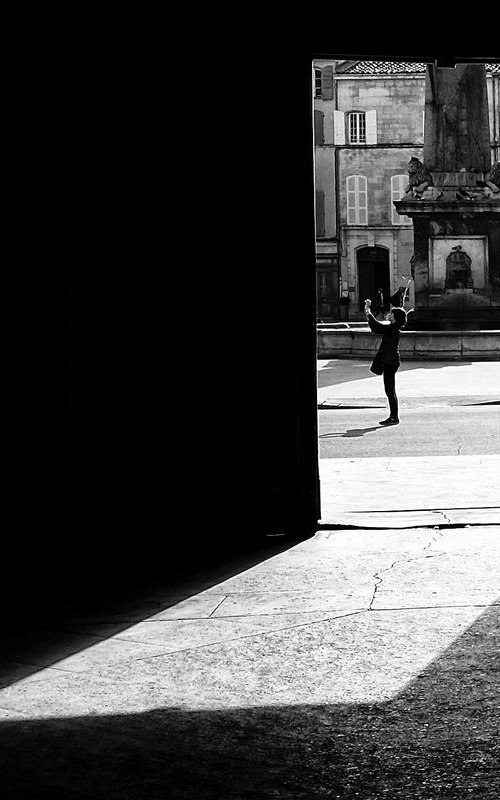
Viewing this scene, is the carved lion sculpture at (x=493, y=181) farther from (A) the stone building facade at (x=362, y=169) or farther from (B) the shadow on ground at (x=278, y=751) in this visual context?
(A) the stone building facade at (x=362, y=169)

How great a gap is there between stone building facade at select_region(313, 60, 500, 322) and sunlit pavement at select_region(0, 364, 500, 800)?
52.9m

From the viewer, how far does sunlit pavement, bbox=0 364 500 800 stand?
381cm

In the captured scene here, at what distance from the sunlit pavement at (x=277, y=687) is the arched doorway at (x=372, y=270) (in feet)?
174

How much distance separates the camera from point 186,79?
301 inches

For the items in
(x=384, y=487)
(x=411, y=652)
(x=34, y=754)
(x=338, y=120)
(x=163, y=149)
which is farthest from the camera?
(x=338, y=120)

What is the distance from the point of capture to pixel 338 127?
59844mm

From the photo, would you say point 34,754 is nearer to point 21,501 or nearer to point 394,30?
point 21,501

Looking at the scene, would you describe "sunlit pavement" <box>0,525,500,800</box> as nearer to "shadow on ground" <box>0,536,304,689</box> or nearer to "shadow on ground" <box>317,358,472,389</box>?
"shadow on ground" <box>0,536,304,689</box>

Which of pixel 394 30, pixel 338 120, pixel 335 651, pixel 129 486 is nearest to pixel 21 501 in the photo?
pixel 129 486

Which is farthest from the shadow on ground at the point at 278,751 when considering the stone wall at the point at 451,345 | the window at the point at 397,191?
the window at the point at 397,191

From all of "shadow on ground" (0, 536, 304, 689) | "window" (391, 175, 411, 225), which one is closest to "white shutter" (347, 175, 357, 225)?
"window" (391, 175, 411, 225)

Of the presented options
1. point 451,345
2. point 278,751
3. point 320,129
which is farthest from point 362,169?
point 278,751

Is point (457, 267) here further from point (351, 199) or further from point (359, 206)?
point (351, 199)

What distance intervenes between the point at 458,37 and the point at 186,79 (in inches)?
69.9
